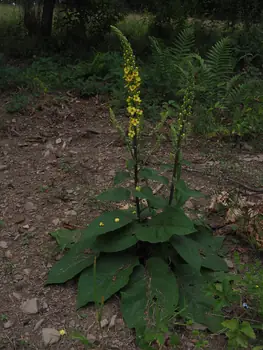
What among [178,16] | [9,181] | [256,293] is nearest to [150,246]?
[256,293]

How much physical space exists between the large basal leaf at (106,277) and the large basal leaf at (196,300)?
0.29 meters

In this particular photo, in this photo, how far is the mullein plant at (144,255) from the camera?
252cm

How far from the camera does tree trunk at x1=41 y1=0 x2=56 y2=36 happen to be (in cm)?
805

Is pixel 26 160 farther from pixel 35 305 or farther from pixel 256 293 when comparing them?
pixel 256 293

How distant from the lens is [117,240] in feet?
8.94

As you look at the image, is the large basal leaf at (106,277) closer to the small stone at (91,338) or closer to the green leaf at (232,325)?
the small stone at (91,338)

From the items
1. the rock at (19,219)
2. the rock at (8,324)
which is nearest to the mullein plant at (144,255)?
the rock at (8,324)

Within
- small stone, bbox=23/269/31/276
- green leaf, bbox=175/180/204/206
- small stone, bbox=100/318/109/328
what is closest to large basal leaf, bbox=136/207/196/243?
green leaf, bbox=175/180/204/206

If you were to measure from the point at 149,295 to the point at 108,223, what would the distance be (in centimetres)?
45

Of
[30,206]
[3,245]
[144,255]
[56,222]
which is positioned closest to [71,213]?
[56,222]

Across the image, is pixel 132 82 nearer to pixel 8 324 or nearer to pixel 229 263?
pixel 229 263

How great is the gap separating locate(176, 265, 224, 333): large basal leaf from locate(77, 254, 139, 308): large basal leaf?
0.29 meters

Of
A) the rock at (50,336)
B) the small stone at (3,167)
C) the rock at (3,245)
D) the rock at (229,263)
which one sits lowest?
the small stone at (3,167)

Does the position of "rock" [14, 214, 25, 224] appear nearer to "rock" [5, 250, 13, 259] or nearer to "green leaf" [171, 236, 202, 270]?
"rock" [5, 250, 13, 259]
